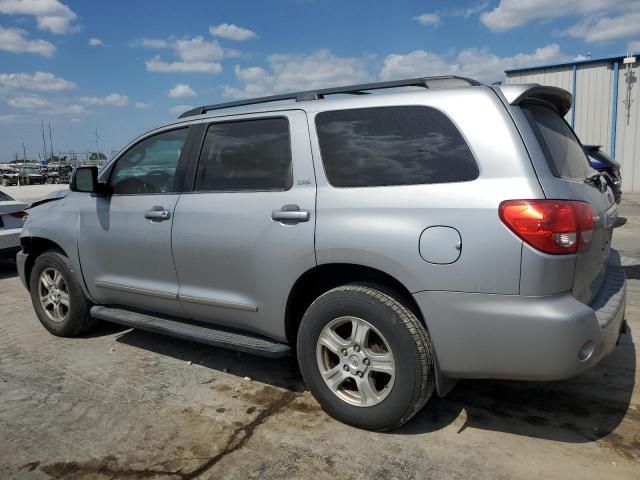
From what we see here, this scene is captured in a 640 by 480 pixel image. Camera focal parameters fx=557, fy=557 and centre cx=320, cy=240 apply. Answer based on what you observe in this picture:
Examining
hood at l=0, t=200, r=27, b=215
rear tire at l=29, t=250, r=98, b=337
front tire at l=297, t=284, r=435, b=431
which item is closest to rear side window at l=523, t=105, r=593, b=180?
front tire at l=297, t=284, r=435, b=431

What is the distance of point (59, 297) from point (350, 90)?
326 cm

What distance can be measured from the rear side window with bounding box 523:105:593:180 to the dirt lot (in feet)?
4.65

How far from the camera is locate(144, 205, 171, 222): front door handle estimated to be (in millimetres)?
3939

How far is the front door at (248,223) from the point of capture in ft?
10.9

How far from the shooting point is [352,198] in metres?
3.11

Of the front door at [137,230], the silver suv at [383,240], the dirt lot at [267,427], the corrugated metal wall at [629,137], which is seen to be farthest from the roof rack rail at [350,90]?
the corrugated metal wall at [629,137]

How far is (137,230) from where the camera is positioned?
4.13m

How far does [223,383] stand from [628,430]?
2.54m

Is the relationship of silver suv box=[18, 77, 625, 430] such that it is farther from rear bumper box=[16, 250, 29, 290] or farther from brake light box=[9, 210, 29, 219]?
Answer: brake light box=[9, 210, 29, 219]

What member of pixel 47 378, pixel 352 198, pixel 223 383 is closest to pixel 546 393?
pixel 352 198

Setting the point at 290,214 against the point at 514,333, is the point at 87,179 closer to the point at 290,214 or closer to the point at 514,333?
the point at 290,214

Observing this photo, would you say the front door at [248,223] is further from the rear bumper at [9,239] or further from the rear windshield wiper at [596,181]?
the rear bumper at [9,239]

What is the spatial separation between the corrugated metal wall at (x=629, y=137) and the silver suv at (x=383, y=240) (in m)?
16.7

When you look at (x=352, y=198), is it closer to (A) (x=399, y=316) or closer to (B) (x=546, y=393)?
(A) (x=399, y=316)
